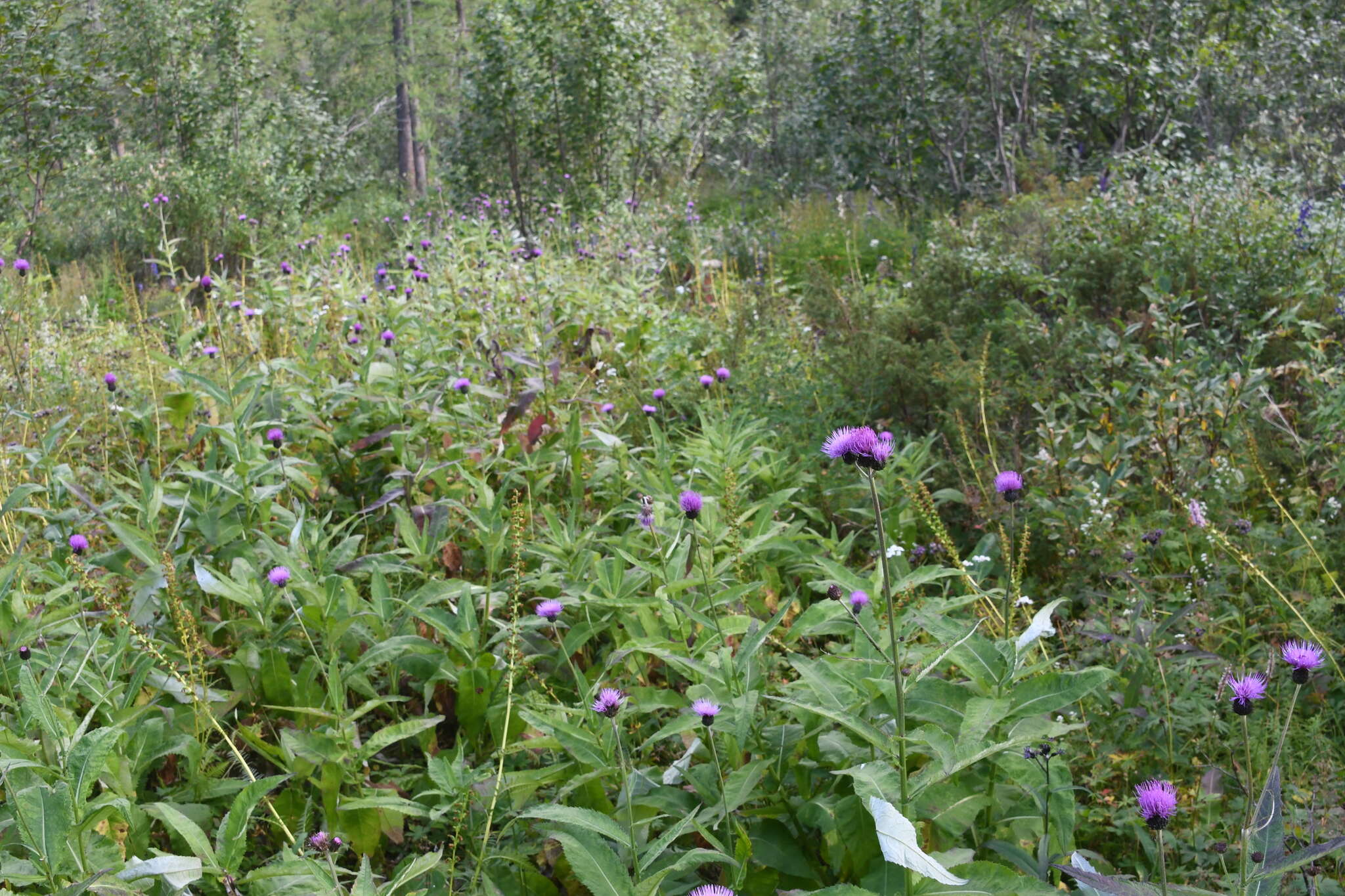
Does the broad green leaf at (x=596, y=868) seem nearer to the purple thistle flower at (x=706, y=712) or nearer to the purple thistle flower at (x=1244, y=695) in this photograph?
Answer: the purple thistle flower at (x=706, y=712)

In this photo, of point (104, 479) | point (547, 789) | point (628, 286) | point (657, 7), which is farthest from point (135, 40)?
point (547, 789)

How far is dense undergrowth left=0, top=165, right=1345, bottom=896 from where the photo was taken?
144 centimetres

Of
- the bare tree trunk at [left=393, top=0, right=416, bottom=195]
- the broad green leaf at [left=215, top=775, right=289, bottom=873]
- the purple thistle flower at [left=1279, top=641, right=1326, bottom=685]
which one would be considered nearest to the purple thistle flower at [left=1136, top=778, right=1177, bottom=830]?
the purple thistle flower at [left=1279, top=641, right=1326, bottom=685]

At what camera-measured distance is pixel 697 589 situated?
6.96 ft

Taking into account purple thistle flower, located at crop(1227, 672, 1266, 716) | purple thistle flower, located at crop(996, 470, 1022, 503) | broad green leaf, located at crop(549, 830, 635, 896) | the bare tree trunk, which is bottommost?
the bare tree trunk

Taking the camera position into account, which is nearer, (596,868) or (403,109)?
(596,868)

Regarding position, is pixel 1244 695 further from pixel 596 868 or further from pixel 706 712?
pixel 596 868

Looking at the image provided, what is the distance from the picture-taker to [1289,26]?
879 cm

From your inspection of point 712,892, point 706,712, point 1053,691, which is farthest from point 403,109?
point 712,892

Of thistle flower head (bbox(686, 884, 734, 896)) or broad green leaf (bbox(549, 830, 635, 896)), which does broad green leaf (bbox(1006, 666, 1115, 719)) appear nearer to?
thistle flower head (bbox(686, 884, 734, 896))

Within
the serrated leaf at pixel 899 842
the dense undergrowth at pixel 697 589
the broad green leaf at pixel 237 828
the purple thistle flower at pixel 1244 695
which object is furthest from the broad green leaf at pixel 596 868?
the purple thistle flower at pixel 1244 695

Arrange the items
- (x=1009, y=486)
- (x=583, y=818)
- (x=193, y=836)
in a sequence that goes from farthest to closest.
Result: (x=1009, y=486) < (x=193, y=836) < (x=583, y=818)

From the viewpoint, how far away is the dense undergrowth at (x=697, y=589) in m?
1.44

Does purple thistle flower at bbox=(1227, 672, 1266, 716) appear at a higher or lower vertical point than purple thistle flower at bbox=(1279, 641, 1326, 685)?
lower
